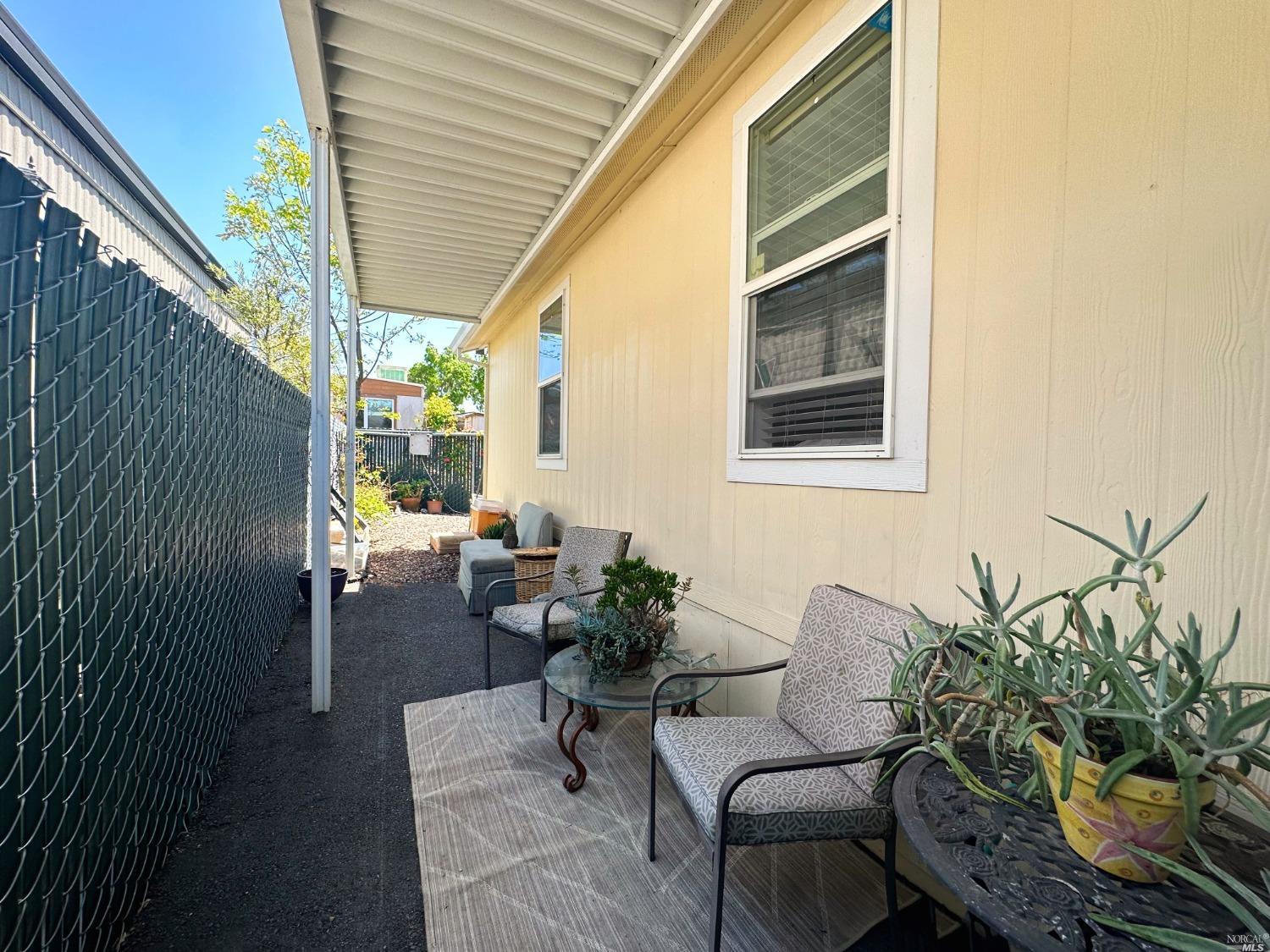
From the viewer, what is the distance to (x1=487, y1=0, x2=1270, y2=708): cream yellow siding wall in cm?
105

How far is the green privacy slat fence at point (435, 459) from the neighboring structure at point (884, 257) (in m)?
8.29

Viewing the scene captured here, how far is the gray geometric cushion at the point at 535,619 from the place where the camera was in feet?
9.25

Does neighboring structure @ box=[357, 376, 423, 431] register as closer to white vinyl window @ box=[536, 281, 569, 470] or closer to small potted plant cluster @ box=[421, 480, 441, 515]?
small potted plant cluster @ box=[421, 480, 441, 515]

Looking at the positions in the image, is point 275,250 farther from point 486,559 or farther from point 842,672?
point 842,672

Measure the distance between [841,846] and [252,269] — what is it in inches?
324

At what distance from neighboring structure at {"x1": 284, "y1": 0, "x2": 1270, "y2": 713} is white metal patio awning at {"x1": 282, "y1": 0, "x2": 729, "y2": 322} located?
2cm

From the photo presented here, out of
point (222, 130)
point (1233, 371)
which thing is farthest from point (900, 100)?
point (222, 130)

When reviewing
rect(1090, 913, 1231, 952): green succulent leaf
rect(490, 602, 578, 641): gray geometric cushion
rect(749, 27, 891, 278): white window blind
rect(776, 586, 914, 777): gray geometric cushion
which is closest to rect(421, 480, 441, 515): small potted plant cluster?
rect(490, 602, 578, 641): gray geometric cushion

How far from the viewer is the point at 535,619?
2.91m

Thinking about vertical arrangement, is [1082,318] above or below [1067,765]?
above

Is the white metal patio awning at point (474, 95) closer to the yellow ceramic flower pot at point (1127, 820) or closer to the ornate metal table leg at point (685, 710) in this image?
the yellow ceramic flower pot at point (1127, 820)

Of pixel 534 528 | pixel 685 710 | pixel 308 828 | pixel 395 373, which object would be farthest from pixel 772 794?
pixel 395 373

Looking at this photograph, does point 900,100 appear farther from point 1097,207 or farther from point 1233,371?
point 1233,371

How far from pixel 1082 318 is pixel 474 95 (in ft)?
9.16
